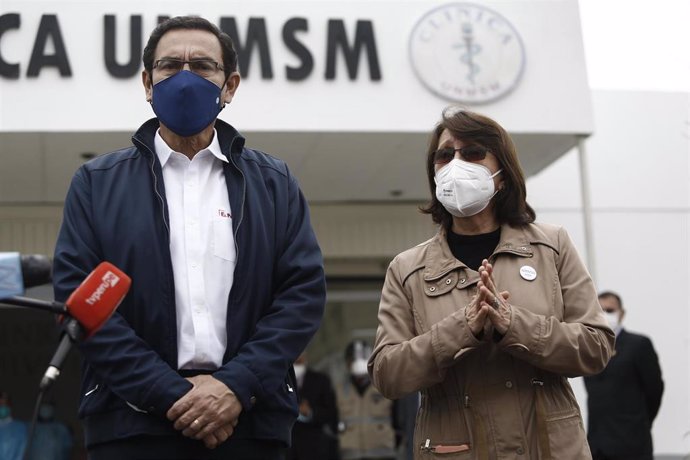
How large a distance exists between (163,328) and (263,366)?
0.31 metres

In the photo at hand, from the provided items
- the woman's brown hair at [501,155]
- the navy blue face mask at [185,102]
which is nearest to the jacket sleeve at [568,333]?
the woman's brown hair at [501,155]

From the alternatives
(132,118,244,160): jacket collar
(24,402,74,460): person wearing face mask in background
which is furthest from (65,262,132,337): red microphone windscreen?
(24,402,74,460): person wearing face mask in background

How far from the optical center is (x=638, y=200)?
1134 centimetres

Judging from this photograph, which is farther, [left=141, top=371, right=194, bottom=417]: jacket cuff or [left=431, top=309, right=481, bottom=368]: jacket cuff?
[left=431, top=309, right=481, bottom=368]: jacket cuff

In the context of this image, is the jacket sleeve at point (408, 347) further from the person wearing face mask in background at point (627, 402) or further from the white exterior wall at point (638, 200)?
the white exterior wall at point (638, 200)

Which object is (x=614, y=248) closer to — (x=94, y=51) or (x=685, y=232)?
(x=685, y=232)

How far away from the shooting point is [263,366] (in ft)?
8.66

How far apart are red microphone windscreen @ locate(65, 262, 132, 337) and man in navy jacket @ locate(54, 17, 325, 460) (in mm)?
409

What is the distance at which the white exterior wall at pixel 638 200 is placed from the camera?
36.2 ft

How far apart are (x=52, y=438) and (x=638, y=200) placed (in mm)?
7475

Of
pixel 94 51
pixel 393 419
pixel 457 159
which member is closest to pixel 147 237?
pixel 457 159

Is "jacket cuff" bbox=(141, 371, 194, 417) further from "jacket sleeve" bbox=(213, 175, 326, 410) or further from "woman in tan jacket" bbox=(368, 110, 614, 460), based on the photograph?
"woman in tan jacket" bbox=(368, 110, 614, 460)

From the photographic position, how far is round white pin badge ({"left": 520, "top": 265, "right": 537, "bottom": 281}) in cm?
313

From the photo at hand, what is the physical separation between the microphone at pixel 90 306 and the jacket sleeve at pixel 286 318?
501mm
